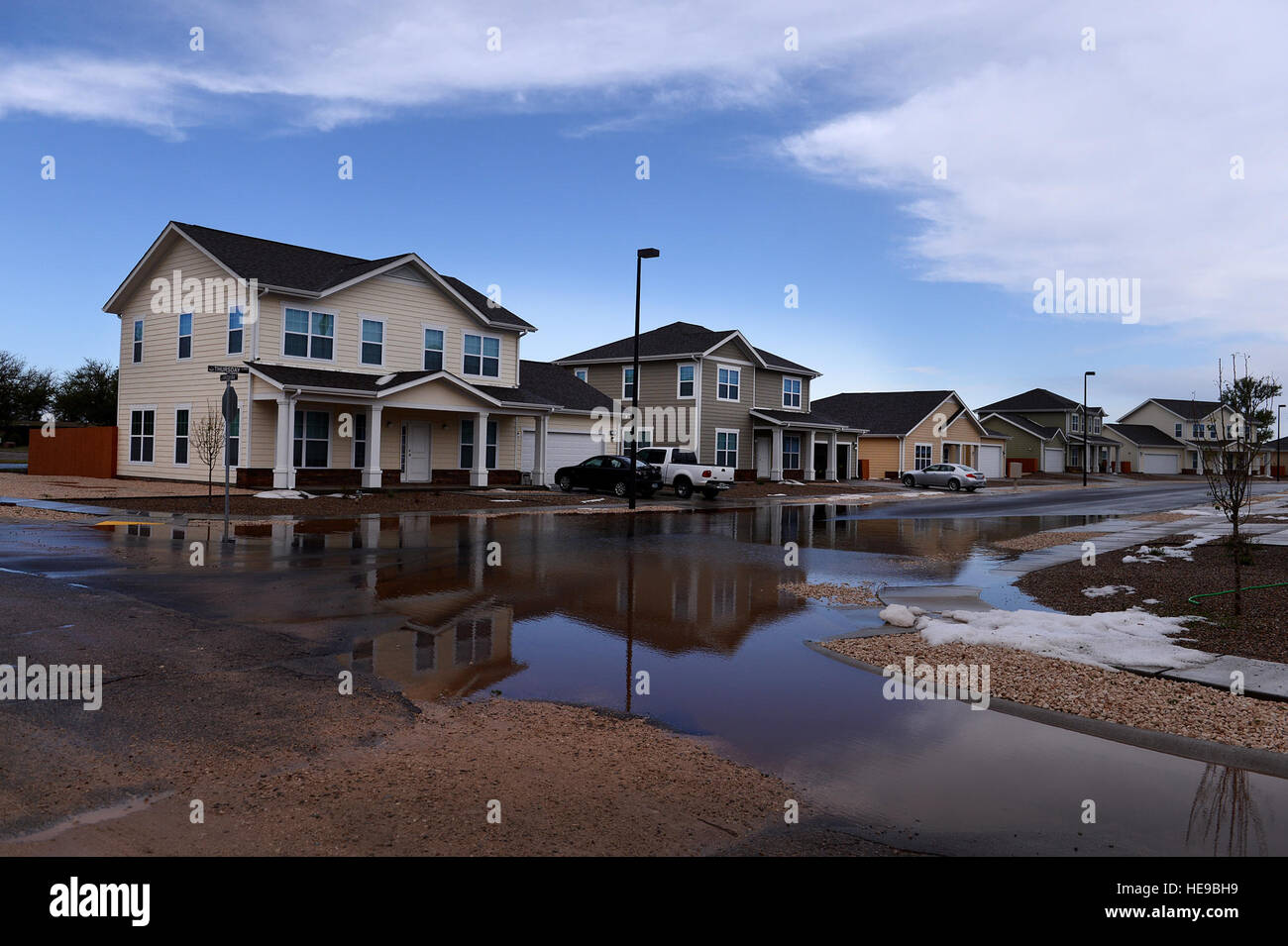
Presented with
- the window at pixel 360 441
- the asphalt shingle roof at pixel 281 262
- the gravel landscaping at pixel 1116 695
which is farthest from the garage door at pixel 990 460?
the gravel landscaping at pixel 1116 695

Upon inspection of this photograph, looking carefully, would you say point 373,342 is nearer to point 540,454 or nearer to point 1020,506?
point 540,454

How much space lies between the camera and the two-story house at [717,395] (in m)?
44.6

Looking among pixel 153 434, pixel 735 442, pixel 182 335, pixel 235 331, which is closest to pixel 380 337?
pixel 235 331

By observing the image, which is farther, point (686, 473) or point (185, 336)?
point (686, 473)

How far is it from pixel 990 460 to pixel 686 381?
3524 centimetres

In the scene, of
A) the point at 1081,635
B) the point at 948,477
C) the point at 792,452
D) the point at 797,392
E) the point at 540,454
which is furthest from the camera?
the point at 948,477

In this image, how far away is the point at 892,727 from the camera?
21.3ft

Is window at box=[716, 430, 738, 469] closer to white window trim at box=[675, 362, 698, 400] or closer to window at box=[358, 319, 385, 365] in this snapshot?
white window trim at box=[675, 362, 698, 400]

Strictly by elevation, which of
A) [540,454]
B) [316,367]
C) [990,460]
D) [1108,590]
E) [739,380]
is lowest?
[1108,590]

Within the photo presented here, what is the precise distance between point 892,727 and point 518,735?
2637mm

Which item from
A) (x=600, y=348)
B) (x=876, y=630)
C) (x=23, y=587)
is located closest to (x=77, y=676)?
(x=23, y=587)

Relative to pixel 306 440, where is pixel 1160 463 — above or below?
above

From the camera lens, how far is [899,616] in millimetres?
10164

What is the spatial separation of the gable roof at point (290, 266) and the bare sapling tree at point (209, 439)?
14.6 ft
